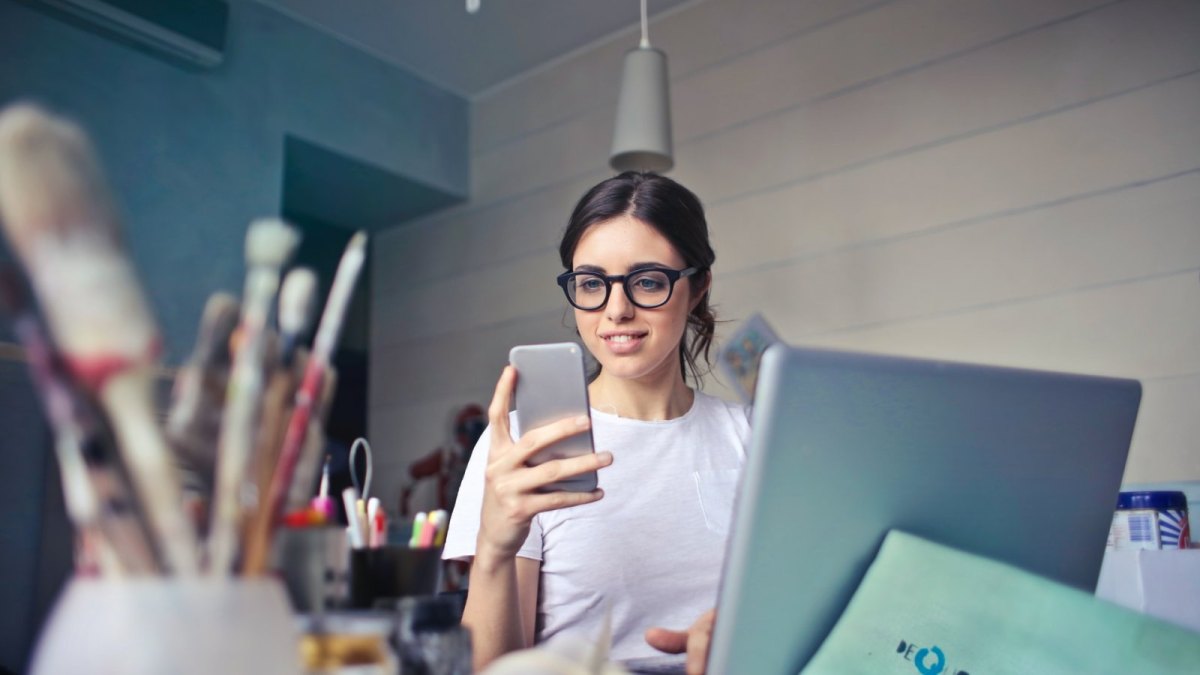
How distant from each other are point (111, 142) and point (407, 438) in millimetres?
1647

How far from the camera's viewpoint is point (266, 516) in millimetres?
444

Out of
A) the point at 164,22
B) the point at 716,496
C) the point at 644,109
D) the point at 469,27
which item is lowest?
the point at 716,496

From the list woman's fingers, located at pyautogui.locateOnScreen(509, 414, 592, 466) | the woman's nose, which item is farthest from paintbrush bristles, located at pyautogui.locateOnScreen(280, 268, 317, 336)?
the woman's nose

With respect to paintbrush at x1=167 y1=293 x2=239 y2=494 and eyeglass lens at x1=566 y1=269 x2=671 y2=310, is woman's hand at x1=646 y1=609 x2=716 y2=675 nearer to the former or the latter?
paintbrush at x1=167 y1=293 x2=239 y2=494

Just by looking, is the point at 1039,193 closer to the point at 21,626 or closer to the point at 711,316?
the point at 711,316

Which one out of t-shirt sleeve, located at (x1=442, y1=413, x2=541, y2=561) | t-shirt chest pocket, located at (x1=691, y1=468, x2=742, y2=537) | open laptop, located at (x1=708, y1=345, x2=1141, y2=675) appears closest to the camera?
open laptop, located at (x1=708, y1=345, x2=1141, y2=675)

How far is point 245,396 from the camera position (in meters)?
0.43

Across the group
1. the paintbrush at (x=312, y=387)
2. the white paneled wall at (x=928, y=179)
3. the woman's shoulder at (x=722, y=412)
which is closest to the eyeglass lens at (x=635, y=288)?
the woman's shoulder at (x=722, y=412)

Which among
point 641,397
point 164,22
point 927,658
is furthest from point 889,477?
point 164,22

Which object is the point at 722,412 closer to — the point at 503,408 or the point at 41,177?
the point at 503,408

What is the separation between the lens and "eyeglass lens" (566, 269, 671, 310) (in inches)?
55.6

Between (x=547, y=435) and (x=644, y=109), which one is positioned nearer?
(x=547, y=435)

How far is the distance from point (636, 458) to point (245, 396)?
3.43ft

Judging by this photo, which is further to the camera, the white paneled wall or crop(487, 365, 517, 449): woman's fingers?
the white paneled wall
